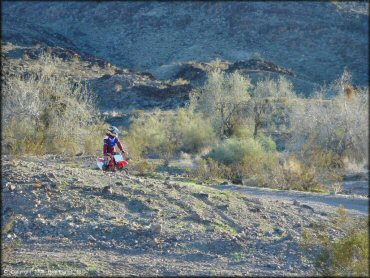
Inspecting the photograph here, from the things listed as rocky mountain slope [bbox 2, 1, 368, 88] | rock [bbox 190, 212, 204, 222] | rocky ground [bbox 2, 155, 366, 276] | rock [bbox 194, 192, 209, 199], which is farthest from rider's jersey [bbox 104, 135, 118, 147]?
rocky mountain slope [bbox 2, 1, 368, 88]

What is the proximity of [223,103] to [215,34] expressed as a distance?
35696 mm

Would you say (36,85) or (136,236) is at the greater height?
(36,85)

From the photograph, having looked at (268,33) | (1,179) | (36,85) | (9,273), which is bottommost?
(9,273)

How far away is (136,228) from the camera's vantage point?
852cm

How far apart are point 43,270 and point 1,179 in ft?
10.6

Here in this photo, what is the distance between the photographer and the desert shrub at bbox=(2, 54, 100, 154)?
18891 millimetres

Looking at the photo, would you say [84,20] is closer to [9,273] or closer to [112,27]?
[112,27]

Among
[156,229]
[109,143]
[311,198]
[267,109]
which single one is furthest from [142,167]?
[267,109]

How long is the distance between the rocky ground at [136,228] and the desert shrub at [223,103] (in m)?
16.4

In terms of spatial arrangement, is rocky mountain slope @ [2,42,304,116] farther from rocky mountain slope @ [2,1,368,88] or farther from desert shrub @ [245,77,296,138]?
desert shrub @ [245,77,296,138]

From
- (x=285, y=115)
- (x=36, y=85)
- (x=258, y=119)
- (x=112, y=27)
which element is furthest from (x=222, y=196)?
(x=112, y=27)

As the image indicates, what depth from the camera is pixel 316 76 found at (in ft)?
177

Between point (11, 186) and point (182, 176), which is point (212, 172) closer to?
point (182, 176)

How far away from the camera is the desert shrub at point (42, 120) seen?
1889 cm
